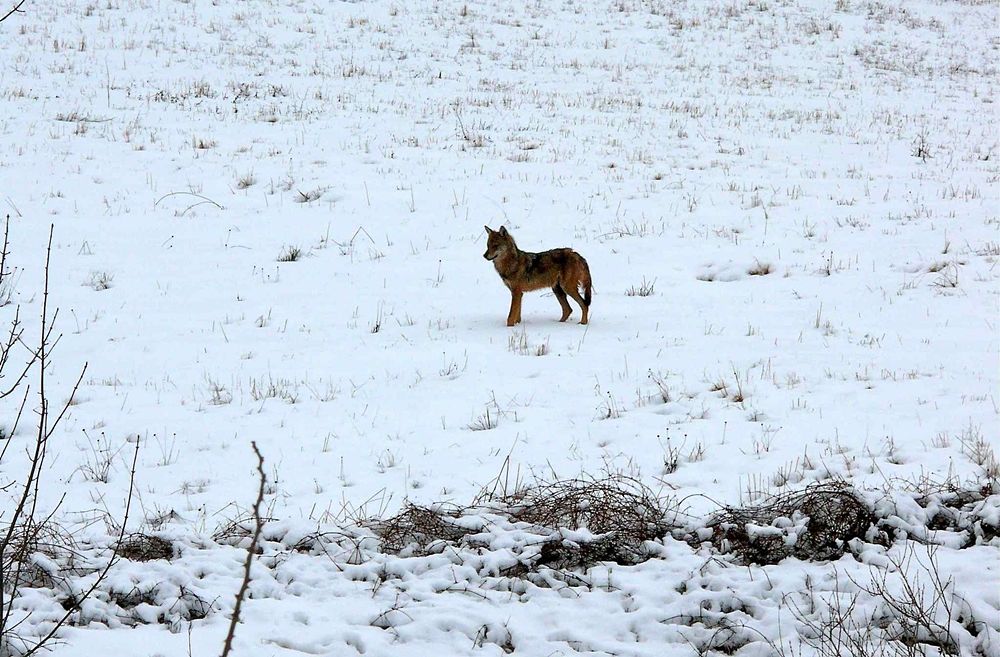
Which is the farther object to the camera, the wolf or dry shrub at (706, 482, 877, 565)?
the wolf

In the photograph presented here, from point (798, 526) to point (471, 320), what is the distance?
19.0ft

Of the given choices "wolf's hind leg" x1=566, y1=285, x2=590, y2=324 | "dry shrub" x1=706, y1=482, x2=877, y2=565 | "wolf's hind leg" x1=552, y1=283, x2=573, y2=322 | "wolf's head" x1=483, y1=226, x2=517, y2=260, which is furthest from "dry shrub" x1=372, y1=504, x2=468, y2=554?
"wolf's hind leg" x1=552, y1=283, x2=573, y2=322

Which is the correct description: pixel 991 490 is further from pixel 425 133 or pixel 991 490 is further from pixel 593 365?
pixel 425 133

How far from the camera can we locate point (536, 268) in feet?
32.0

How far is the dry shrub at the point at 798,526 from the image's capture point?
193 inches

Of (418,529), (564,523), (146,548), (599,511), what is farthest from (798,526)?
(146,548)

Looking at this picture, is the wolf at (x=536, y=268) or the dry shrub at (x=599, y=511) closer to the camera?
the dry shrub at (x=599, y=511)

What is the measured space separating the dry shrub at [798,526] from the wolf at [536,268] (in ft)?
15.4

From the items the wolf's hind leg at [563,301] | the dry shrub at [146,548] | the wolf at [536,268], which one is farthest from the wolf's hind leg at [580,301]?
the dry shrub at [146,548]

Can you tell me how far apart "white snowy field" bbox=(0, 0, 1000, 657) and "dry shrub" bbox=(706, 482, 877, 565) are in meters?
0.17

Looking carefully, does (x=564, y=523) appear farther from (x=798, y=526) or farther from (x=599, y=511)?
(x=798, y=526)

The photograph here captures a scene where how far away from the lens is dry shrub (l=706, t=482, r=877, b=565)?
4.91m

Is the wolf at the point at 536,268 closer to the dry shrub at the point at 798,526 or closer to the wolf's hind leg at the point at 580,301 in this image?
the wolf's hind leg at the point at 580,301

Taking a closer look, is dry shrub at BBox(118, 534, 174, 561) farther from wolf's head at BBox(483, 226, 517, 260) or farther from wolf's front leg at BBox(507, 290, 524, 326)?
wolf's front leg at BBox(507, 290, 524, 326)
